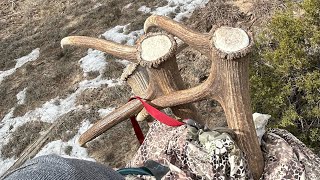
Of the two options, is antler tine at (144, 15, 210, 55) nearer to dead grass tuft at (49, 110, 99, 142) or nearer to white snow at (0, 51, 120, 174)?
dead grass tuft at (49, 110, 99, 142)

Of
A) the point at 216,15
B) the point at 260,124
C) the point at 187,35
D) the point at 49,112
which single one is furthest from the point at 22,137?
the point at 187,35

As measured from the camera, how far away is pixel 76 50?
712cm

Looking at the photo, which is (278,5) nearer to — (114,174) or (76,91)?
(76,91)

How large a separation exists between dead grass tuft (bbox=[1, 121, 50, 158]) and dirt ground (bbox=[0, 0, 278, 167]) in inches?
1.3

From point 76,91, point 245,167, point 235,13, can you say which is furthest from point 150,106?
point 235,13

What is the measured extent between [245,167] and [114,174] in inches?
52.1

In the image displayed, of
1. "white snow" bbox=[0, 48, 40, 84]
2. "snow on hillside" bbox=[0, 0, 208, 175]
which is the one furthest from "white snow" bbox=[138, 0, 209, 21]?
"white snow" bbox=[0, 48, 40, 84]

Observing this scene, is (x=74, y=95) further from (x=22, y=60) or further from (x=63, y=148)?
(x=22, y=60)

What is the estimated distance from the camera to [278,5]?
601 cm

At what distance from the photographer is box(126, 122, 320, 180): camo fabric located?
8.57 ft

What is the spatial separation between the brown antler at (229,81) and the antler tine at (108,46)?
253 millimetres

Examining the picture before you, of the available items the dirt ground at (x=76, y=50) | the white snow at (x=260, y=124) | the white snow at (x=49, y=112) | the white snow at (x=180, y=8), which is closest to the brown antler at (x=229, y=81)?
Result: the white snow at (x=260, y=124)

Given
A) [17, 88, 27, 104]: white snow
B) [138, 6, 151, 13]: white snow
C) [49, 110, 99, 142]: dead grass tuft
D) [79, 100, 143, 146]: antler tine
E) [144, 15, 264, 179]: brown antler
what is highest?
[144, 15, 264, 179]: brown antler

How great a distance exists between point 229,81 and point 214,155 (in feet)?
1.38
